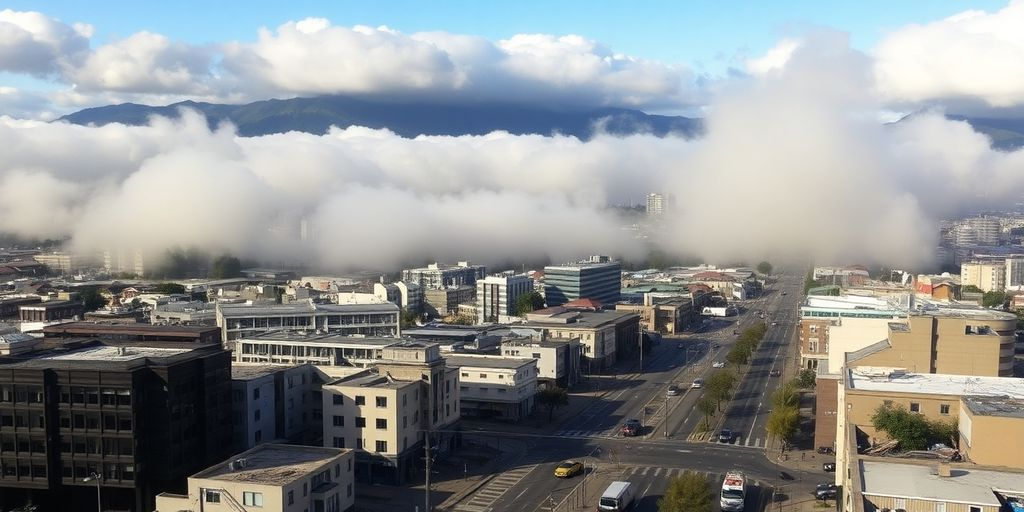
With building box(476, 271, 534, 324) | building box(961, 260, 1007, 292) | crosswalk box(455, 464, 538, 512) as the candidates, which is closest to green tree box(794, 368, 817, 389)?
crosswalk box(455, 464, 538, 512)

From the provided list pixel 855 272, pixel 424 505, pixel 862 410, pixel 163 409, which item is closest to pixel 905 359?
pixel 862 410

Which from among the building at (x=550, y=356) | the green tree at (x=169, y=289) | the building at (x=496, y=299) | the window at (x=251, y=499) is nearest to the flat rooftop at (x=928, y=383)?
the window at (x=251, y=499)

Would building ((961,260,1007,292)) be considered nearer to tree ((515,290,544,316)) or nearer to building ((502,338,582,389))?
tree ((515,290,544,316))

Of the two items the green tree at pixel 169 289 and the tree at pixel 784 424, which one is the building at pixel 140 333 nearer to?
the tree at pixel 784 424

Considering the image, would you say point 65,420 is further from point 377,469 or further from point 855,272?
point 855,272

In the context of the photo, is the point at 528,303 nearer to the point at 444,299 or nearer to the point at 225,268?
the point at 444,299
